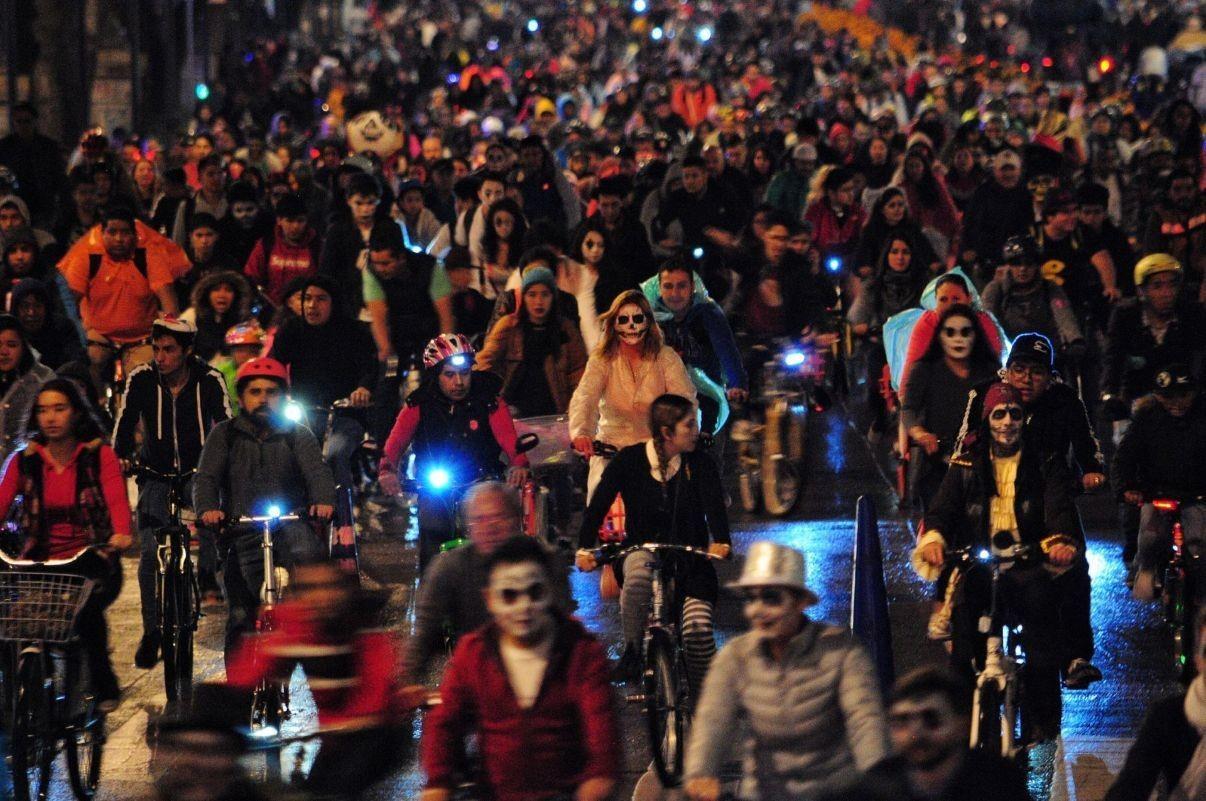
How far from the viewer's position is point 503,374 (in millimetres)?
14664

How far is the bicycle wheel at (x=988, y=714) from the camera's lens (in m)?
9.76

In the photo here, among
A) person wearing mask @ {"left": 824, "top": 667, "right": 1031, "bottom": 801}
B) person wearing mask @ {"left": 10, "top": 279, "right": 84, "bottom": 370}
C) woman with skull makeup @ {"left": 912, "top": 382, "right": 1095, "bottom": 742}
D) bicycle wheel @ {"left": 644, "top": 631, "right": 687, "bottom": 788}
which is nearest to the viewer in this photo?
person wearing mask @ {"left": 824, "top": 667, "right": 1031, "bottom": 801}

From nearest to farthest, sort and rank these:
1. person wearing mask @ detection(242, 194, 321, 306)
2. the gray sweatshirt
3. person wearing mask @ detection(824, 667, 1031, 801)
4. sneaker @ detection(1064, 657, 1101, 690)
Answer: person wearing mask @ detection(824, 667, 1031, 801), the gray sweatshirt, sneaker @ detection(1064, 657, 1101, 690), person wearing mask @ detection(242, 194, 321, 306)

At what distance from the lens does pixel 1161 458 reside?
12.2 meters

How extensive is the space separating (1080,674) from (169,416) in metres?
4.48

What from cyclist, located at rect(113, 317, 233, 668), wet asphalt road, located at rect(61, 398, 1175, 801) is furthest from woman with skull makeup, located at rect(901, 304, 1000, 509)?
cyclist, located at rect(113, 317, 233, 668)

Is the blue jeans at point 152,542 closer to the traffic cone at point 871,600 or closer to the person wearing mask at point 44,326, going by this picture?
the person wearing mask at point 44,326

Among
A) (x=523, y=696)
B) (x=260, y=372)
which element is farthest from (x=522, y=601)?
(x=260, y=372)

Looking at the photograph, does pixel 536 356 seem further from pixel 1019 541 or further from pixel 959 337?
pixel 1019 541

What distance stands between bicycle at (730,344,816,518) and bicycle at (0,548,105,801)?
631cm

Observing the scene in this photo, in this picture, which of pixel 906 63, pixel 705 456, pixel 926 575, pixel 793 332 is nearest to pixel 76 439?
pixel 705 456

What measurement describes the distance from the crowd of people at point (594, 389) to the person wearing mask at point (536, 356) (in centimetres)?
2

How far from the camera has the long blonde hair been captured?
12.8 m

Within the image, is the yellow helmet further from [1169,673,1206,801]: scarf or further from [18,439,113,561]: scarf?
[1169,673,1206,801]: scarf
